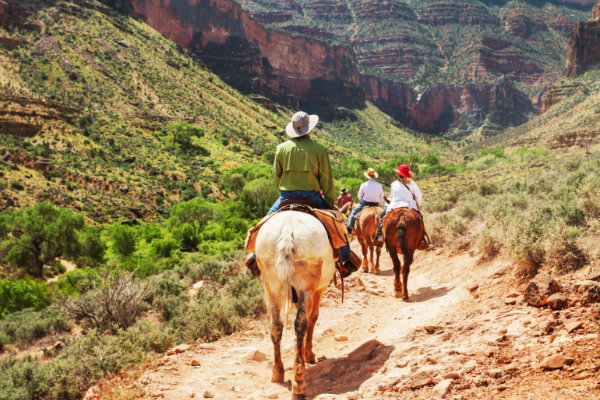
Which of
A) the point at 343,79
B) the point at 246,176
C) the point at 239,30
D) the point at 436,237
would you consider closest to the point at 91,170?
the point at 246,176

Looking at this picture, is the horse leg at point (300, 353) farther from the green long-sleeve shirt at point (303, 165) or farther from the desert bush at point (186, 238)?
the desert bush at point (186, 238)

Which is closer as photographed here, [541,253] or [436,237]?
[541,253]

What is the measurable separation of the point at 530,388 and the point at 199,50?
159309mm

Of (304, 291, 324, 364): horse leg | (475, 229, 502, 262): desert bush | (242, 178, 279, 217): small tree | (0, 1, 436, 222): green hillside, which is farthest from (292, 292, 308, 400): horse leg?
(0, 1, 436, 222): green hillside

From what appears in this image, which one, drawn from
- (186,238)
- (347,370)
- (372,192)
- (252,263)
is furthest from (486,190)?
(186,238)

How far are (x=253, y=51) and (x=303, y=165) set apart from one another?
534 ft

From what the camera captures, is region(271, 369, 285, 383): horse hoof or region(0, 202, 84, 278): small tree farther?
region(0, 202, 84, 278): small tree

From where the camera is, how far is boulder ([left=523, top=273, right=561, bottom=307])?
4734 mm

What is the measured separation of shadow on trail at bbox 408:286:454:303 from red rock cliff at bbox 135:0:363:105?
458 ft

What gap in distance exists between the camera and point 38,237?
105 ft

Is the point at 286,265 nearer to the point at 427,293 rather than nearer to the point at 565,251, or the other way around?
the point at 565,251

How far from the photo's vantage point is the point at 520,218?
8.00m

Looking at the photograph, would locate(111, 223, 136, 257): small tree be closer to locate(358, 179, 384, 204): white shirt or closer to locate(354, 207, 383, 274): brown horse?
locate(354, 207, 383, 274): brown horse

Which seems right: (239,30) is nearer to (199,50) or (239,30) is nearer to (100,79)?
(199,50)
